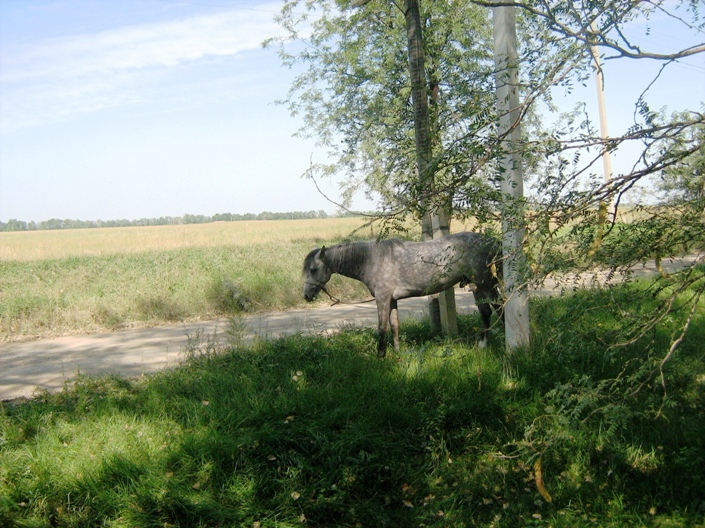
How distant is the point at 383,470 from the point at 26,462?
9.09ft

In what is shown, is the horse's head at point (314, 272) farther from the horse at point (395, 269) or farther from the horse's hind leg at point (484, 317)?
the horse's hind leg at point (484, 317)

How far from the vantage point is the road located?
23.5ft

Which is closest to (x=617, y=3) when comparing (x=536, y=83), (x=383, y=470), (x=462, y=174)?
(x=536, y=83)

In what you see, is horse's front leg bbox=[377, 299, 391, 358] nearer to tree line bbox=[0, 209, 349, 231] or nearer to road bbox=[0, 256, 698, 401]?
road bbox=[0, 256, 698, 401]

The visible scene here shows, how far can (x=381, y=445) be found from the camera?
15.8ft

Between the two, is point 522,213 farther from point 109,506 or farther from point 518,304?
point 109,506

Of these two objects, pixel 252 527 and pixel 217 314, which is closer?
pixel 252 527

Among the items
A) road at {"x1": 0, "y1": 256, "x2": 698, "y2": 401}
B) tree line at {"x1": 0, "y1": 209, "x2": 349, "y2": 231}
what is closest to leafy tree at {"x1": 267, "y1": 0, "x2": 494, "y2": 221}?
road at {"x1": 0, "y1": 256, "x2": 698, "y2": 401}

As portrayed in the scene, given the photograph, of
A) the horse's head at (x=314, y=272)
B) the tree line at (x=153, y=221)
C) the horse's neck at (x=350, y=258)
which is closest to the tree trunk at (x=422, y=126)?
the horse's neck at (x=350, y=258)

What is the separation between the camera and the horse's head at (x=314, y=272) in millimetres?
7105

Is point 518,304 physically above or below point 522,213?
below

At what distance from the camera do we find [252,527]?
402 cm

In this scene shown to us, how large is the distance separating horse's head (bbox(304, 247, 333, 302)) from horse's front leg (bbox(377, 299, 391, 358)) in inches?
31.3

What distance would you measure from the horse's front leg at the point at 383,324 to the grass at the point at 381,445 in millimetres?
577
